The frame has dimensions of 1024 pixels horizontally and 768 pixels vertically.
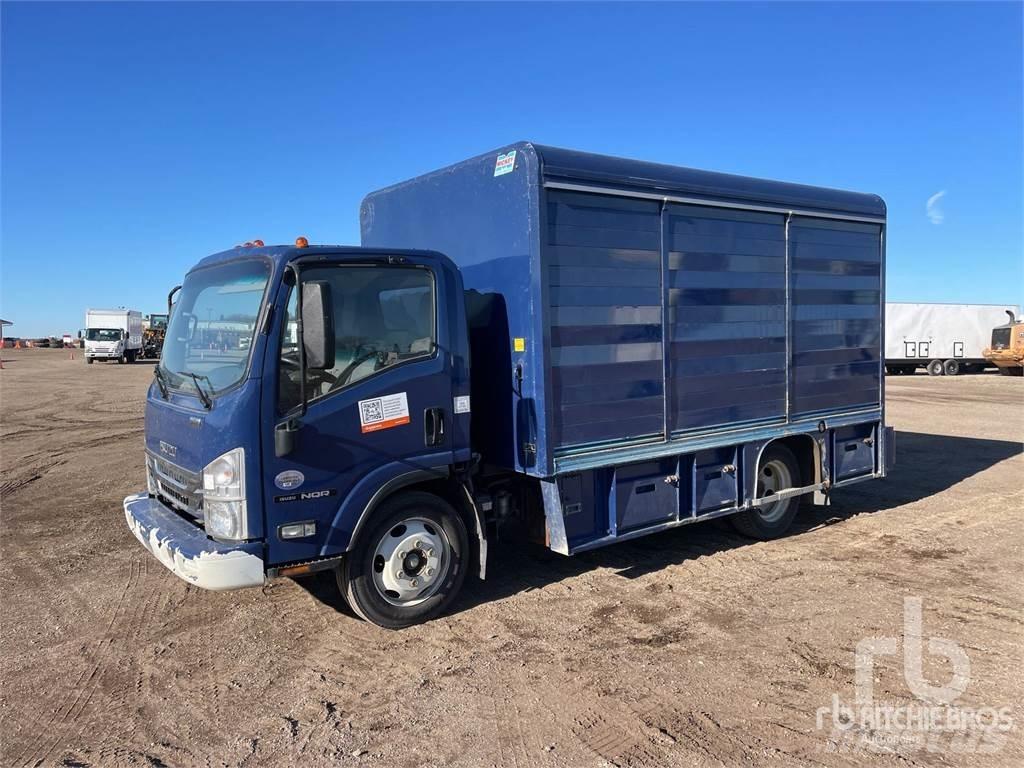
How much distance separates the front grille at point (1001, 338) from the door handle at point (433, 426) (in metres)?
36.9

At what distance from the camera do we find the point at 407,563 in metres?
4.85

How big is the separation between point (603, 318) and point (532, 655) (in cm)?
234

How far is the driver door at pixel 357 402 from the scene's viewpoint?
430 centimetres

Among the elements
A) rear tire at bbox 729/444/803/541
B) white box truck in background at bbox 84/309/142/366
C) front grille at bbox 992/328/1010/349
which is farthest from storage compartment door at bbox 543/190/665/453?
white box truck in background at bbox 84/309/142/366

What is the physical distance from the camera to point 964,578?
19.0ft

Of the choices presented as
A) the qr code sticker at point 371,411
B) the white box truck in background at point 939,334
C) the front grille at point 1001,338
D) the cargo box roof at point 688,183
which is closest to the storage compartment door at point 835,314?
the cargo box roof at point 688,183

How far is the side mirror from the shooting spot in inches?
163

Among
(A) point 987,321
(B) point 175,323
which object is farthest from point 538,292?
(A) point 987,321

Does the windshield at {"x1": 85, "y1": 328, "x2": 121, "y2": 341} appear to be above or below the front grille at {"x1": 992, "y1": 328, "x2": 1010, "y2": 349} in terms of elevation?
above

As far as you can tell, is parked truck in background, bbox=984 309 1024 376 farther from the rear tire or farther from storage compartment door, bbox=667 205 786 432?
storage compartment door, bbox=667 205 786 432

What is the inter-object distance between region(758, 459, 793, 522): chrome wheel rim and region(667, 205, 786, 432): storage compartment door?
610 millimetres

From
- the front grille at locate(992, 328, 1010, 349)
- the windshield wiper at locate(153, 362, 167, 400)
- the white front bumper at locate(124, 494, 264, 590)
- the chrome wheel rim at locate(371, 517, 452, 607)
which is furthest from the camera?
the front grille at locate(992, 328, 1010, 349)

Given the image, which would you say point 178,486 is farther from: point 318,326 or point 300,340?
point 318,326

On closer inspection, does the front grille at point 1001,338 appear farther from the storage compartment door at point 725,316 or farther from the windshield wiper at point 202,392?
the windshield wiper at point 202,392
